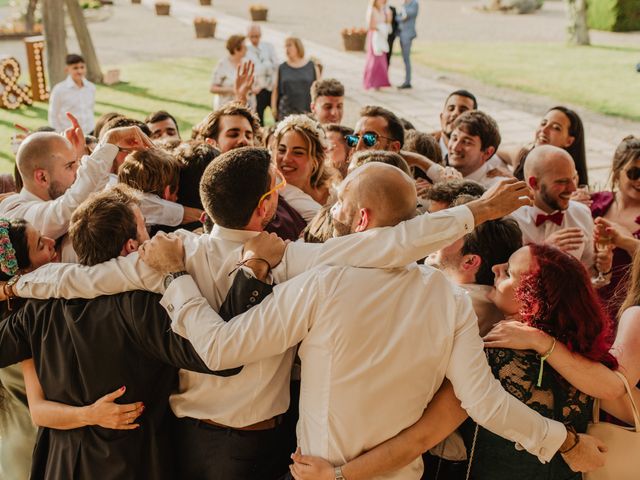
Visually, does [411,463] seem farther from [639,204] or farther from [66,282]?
[639,204]

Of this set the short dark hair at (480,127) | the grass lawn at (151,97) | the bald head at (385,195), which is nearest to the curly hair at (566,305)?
the bald head at (385,195)

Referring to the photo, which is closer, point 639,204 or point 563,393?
point 563,393

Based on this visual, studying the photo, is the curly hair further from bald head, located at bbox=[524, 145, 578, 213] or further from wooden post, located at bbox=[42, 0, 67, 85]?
wooden post, located at bbox=[42, 0, 67, 85]

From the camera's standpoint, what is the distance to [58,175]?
12.8 ft

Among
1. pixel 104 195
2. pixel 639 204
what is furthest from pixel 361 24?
pixel 104 195

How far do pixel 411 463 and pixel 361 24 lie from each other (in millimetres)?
23213

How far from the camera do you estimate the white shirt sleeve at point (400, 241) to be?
227 centimetres

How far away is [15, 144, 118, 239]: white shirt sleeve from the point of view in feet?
11.4

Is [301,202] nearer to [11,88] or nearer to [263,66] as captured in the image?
[263,66]

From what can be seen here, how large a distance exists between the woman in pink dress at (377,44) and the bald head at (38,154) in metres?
11.4

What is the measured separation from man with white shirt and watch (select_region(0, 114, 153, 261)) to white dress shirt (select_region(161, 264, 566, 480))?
1.40 m

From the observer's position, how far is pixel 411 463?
255 centimetres

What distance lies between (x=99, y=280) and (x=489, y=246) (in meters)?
1.70

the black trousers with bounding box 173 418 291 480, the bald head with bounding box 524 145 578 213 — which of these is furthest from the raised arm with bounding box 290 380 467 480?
the bald head with bounding box 524 145 578 213
